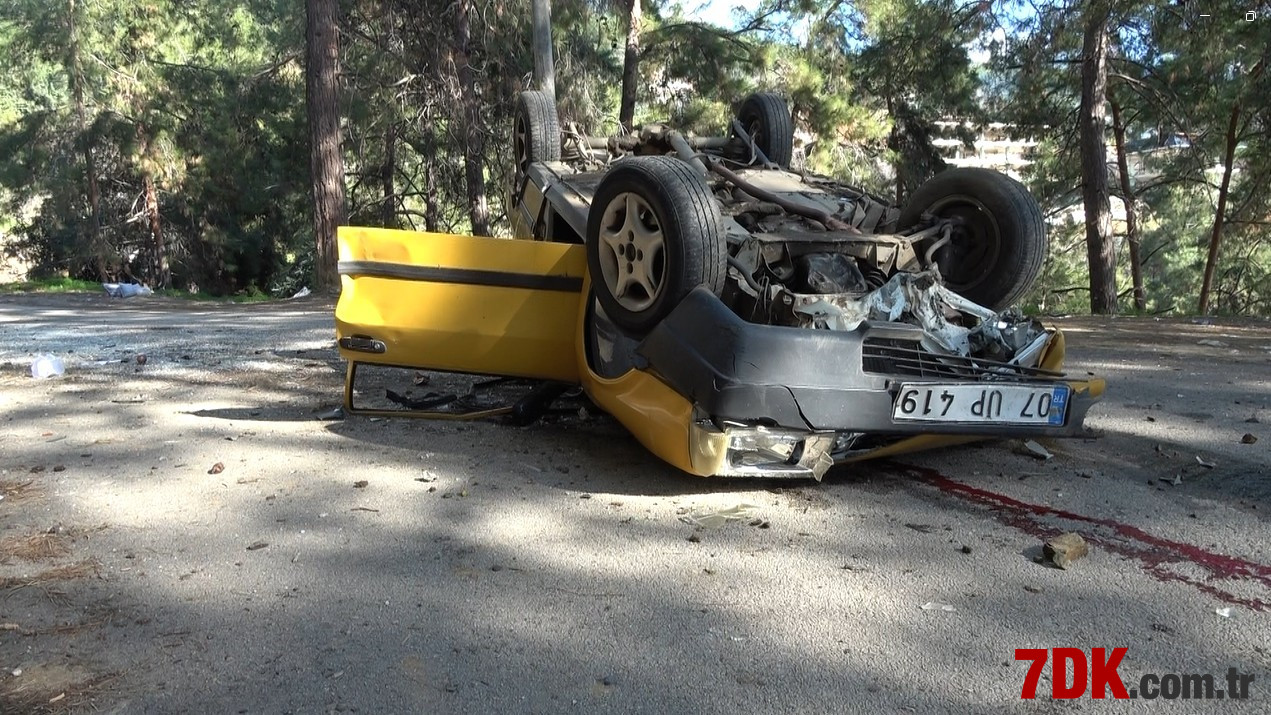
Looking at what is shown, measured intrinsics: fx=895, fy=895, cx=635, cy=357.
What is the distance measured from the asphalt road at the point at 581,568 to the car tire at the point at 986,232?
0.85 m

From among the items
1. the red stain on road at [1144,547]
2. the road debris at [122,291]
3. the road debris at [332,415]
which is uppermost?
the red stain on road at [1144,547]

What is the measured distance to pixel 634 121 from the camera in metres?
19.6

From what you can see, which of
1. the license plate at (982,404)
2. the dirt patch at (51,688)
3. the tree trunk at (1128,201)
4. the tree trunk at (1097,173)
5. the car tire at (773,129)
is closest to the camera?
the dirt patch at (51,688)

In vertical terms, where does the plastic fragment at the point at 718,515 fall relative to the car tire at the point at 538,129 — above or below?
below

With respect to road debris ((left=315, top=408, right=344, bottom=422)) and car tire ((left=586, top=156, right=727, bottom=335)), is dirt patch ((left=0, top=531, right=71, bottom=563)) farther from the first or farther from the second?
car tire ((left=586, top=156, right=727, bottom=335))

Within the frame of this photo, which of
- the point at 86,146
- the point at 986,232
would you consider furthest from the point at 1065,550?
the point at 86,146

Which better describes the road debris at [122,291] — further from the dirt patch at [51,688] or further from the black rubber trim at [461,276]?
the dirt patch at [51,688]

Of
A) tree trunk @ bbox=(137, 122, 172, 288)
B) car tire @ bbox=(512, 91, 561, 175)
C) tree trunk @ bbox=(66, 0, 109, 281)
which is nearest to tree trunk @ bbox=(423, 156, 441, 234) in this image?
tree trunk @ bbox=(137, 122, 172, 288)

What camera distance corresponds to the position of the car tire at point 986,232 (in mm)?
4512

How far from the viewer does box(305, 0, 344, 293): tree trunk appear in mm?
13805

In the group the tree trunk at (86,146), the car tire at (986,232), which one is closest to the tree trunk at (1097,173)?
the car tire at (986,232)

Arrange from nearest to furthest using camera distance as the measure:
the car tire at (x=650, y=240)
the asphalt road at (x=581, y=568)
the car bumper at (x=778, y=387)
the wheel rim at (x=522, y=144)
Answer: the asphalt road at (x=581, y=568), the car bumper at (x=778, y=387), the car tire at (x=650, y=240), the wheel rim at (x=522, y=144)

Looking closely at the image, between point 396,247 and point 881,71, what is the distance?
47.7 feet

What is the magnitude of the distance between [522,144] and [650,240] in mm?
3176
